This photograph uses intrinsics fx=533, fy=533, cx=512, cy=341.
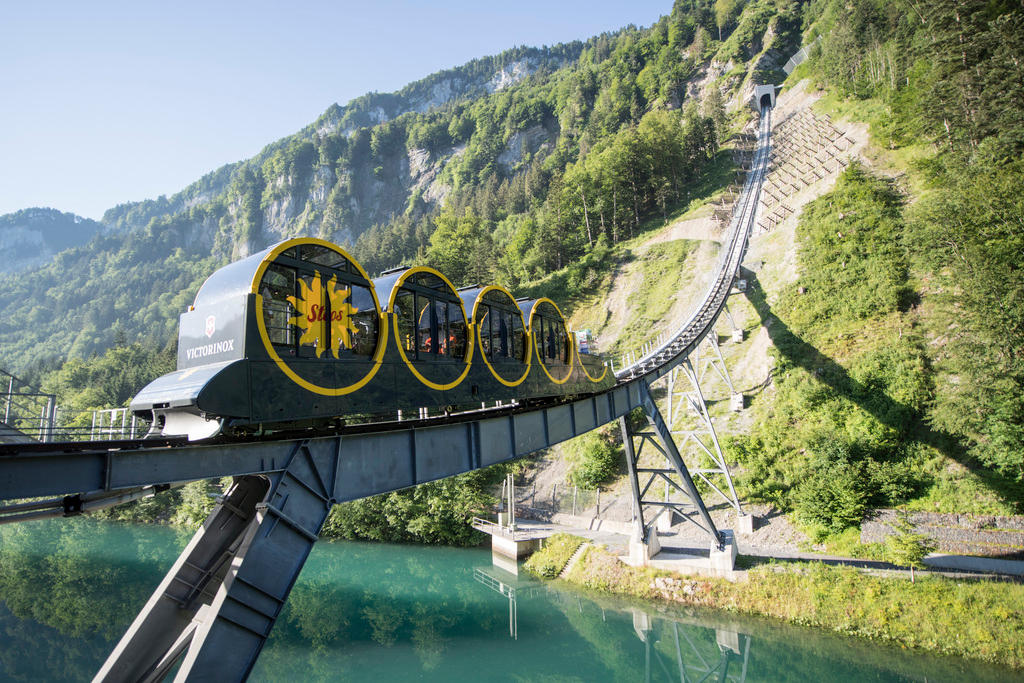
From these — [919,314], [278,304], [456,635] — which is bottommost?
[456,635]

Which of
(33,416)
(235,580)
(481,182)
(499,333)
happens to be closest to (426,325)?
(499,333)

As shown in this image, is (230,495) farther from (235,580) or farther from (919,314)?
(919,314)

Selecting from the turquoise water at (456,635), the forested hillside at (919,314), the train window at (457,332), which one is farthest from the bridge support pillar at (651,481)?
the train window at (457,332)

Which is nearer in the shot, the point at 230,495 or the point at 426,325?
the point at 230,495

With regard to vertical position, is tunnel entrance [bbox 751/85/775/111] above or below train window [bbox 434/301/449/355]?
above

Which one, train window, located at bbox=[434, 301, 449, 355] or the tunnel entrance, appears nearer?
train window, located at bbox=[434, 301, 449, 355]

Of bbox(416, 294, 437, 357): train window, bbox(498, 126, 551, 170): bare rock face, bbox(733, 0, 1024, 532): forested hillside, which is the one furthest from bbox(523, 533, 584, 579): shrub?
bbox(498, 126, 551, 170): bare rock face

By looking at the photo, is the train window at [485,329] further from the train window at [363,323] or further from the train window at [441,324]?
the train window at [363,323]

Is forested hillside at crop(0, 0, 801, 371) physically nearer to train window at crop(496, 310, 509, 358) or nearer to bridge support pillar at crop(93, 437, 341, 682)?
train window at crop(496, 310, 509, 358)
